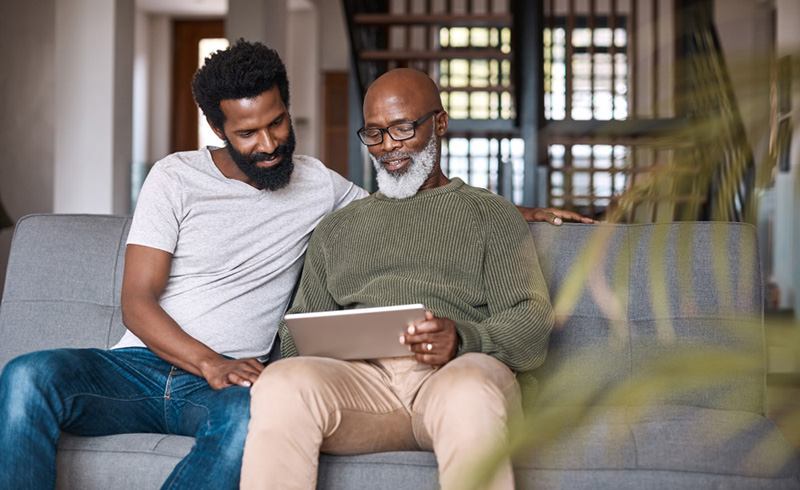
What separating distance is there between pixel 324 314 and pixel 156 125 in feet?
26.1

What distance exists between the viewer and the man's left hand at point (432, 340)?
57.3 inches

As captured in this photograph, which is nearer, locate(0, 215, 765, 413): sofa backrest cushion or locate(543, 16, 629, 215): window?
locate(0, 215, 765, 413): sofa backrest cushion

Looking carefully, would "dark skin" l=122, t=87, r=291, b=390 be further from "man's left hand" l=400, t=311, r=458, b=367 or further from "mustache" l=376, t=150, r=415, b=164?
"man's left hand" l=400, t=311, r=458, b=367

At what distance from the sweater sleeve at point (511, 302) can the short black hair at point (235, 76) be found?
0.67m

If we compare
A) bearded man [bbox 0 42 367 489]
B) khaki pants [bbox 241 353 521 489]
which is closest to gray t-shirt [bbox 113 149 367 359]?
bearded man [bbox 0 42 367 489]

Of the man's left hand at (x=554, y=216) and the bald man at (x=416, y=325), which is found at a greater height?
the man's left hand at (x=554, y=216)

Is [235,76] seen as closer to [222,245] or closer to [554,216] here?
[222,245]

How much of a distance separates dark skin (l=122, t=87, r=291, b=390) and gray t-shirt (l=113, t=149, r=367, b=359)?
0.14ft

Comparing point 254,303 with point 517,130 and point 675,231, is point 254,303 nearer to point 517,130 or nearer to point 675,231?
point 675,231

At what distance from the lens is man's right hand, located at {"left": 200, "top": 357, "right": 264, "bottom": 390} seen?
5.26ft

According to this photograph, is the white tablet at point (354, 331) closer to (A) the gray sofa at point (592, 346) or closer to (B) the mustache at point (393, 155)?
(A) the gray sofa at point (592, 346)

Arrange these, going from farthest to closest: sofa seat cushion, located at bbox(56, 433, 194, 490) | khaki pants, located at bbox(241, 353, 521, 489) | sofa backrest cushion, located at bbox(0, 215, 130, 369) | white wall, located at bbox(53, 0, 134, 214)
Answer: white wall, located at bbox(53, 0, 134, 214) < sofa backrest cushion, located at bbox(0, 215, 130, 369) < sofa seat cushion, located at bbox(56, 433, 194, 490) < khaki pants, located at bbox(241, 353, 521, 489)

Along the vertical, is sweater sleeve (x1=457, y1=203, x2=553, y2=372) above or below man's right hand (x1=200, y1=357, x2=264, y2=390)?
above

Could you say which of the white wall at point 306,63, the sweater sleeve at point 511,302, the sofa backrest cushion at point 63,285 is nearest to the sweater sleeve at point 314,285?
the sweater sleeve at point 511,302
